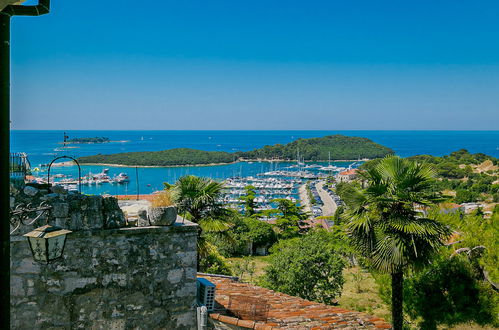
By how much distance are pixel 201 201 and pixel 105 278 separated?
4.79 m

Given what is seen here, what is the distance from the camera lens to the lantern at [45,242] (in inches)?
118

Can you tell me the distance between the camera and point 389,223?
8641mm

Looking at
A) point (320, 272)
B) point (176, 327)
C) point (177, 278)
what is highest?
point (177, 278)

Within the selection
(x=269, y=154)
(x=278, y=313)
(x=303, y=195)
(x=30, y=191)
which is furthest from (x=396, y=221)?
(x=269, y=154)

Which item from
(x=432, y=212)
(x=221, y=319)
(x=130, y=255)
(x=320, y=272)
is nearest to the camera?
(x=130, y=255)

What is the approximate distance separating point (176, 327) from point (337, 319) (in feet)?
13.7

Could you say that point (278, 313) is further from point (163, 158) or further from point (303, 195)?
point (163, 158)

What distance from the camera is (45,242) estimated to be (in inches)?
118

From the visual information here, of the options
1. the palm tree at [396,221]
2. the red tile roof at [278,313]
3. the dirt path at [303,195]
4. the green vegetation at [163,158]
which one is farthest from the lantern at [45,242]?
the green vegetation at [163,158]

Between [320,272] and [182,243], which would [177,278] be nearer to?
[182,243]

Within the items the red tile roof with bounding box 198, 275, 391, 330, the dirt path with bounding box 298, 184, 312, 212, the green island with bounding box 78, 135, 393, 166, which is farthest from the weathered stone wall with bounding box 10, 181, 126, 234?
the green island with bounding box 78, 135, 393, 166

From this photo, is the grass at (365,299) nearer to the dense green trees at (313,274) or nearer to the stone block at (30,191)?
the dense green trees at (313,274)

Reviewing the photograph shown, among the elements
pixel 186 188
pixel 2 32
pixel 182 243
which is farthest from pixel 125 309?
pixel 186 188

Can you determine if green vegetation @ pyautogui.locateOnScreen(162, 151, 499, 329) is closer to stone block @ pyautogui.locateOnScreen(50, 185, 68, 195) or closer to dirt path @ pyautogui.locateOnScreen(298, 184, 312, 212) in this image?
stone block @ pyautogui.locateOnScreen(50, 185, 68, 195)
